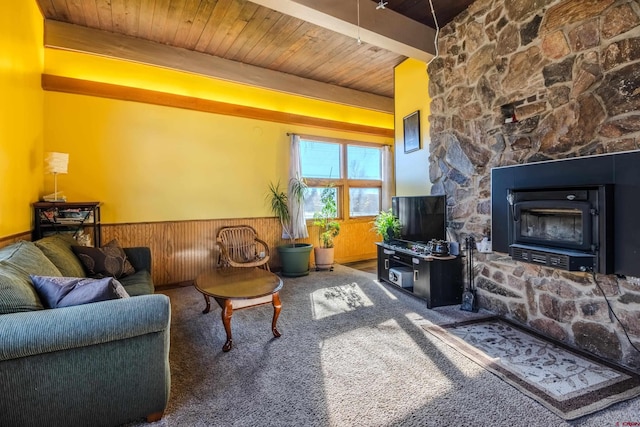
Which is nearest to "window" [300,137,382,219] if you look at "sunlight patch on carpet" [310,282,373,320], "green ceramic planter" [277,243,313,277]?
"green ceramic planter" [277,243,313,277]

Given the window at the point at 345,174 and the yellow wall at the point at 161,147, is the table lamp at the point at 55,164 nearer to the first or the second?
the yellow wall at the point at 161,147

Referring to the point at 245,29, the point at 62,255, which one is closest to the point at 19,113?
the point at 62,255

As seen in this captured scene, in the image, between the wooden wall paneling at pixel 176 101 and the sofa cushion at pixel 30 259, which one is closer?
the sofa cushion at pixel 30 259

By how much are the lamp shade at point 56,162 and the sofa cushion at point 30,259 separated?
4.22 ft

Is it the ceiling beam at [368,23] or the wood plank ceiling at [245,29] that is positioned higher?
the wood plank ceiling at [245,29]

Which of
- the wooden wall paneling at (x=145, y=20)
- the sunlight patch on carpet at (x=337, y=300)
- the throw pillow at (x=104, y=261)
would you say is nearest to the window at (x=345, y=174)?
the sunlight patch on carpet at (x=337, y=300)

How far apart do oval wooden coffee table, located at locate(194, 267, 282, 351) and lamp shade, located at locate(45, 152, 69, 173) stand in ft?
6.34

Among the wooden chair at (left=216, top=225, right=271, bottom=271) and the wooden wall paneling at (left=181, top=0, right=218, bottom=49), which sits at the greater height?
the wooden wall paneling at (left=181, top=0, right=218, bottom=49)

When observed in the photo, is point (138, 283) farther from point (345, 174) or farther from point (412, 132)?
point (345, 174)

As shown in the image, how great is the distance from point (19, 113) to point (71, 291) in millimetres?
2242

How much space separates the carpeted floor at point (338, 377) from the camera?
1.68 m

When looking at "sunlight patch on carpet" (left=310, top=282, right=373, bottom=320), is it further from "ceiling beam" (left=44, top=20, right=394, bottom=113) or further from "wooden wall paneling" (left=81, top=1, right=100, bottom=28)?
"wooden wall paneling" (left=81, top=1, right=100, bottom=28)

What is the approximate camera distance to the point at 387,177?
20.3 ft

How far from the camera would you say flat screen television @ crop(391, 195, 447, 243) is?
3.58m
